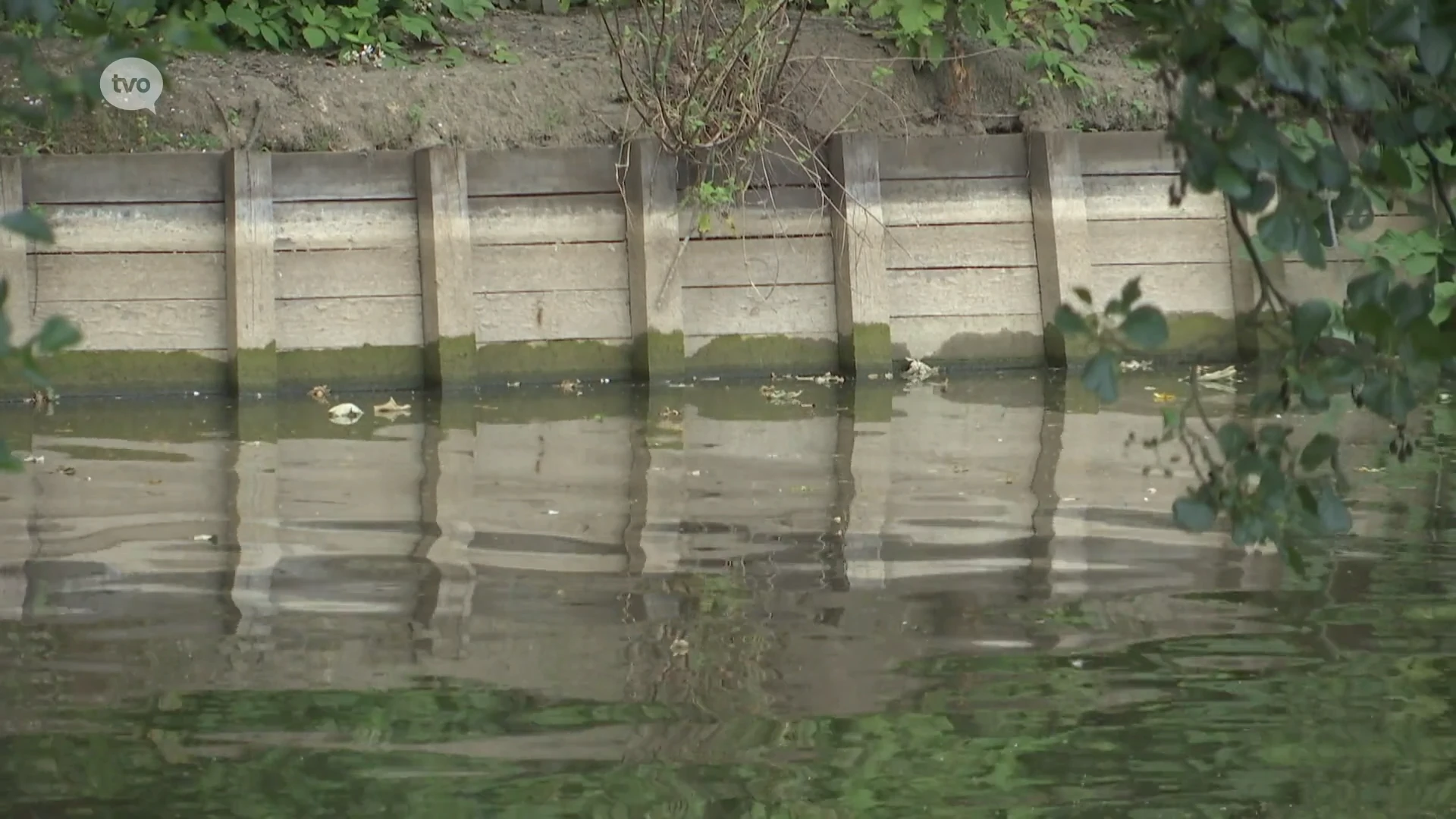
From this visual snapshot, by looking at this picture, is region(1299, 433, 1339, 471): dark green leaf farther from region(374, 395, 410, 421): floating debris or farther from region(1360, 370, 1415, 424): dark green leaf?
region(374, 395, 410, 421): floating debris

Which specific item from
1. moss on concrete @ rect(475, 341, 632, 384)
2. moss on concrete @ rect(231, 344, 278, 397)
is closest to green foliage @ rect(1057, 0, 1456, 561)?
moss on concrete @ rect(231, 344, 278, 397)

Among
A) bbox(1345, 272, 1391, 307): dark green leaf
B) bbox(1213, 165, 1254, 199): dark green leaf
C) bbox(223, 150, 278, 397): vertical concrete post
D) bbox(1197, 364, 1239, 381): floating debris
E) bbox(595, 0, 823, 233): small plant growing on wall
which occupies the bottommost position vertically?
bbox(1345, 272, 1391, 307): dark green leaf

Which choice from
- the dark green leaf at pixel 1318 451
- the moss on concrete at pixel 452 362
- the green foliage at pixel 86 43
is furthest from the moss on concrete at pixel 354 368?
the dark green leaf at pixel 1318 451

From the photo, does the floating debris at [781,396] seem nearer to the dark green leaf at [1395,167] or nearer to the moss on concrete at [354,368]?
the moss on concrete at [354,368]

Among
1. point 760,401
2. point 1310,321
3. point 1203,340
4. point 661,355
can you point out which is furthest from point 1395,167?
point 1203,340

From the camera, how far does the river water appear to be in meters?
4.17

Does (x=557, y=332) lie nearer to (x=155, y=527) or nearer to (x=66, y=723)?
(x=155, y=527)

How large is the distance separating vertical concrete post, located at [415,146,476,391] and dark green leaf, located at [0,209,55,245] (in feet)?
30.2

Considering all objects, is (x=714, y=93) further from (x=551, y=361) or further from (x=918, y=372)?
(x=918, y=372)

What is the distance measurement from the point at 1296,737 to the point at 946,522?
2648 mm

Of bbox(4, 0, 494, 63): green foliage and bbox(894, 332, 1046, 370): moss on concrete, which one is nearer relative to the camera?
bbox(894, 332, 1046, 370): moss on concrete

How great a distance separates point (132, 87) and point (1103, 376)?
33.2ft

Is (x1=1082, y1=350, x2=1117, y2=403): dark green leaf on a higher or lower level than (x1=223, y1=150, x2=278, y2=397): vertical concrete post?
lower

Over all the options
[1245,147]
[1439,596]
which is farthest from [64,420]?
[1245,147]
